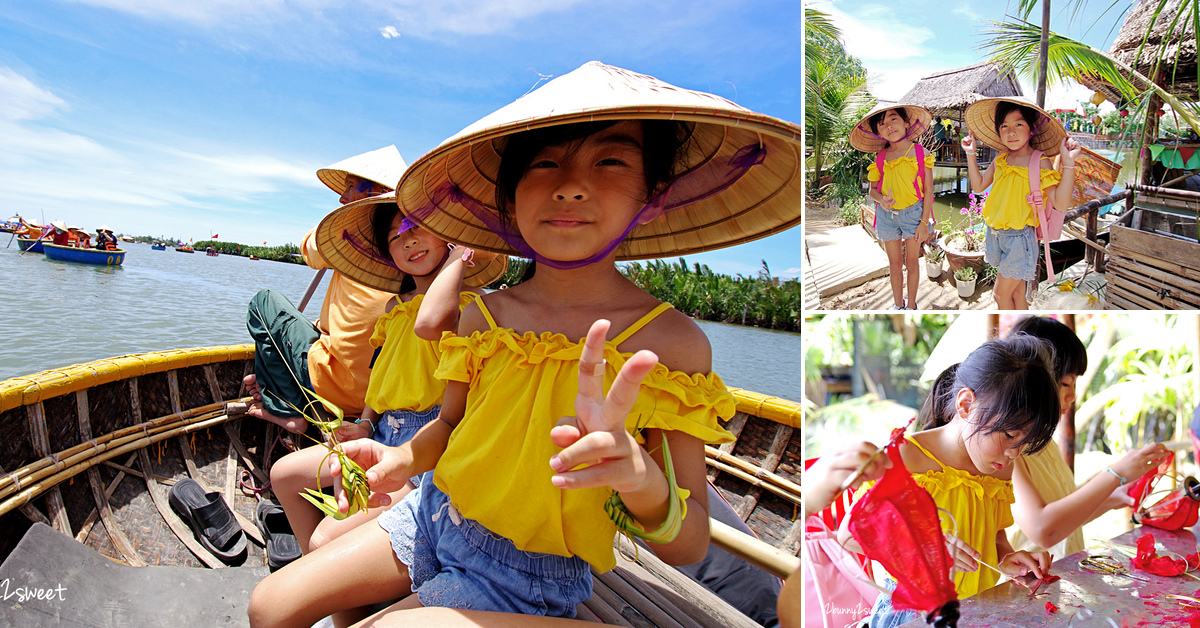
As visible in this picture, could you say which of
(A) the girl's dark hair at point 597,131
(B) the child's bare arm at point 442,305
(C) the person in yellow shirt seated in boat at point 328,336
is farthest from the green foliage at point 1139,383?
(C) the person in yellow shirt seated in boat at point 328,336

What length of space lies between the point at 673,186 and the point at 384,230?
4.59 ft

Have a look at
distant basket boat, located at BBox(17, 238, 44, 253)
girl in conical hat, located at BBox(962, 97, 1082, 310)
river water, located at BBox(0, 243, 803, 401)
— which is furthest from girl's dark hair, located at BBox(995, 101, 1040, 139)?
distant basket boat, located at BBox(17, 238, 44, 253)

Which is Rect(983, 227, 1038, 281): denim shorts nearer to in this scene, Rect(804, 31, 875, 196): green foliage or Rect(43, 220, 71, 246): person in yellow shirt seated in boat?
Rect(804, 31, 875, 196): green foliage

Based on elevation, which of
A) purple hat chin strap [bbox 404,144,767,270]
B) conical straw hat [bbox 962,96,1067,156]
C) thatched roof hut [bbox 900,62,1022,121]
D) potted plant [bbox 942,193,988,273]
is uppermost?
thatched roof hut [bbox 900,62,1022,121]

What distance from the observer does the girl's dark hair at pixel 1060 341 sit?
1147mm

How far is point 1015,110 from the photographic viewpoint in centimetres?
160

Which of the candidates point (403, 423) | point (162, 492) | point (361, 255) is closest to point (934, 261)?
point (403, 423)

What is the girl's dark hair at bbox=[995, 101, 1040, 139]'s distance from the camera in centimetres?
157

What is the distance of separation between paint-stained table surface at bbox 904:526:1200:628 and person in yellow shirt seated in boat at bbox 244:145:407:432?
2080mm

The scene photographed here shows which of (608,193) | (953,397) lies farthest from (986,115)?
(608,193)

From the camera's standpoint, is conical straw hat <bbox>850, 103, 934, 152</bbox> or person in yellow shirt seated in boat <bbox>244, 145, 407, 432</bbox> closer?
conical straw hat <bbox>850, 103, 934, 152</bbox>

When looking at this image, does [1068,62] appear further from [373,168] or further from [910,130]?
[373,168]

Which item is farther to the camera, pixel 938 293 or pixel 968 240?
pixel 968 240

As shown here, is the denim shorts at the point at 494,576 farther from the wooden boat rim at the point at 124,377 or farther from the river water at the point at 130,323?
the river water at the point at 130,323
